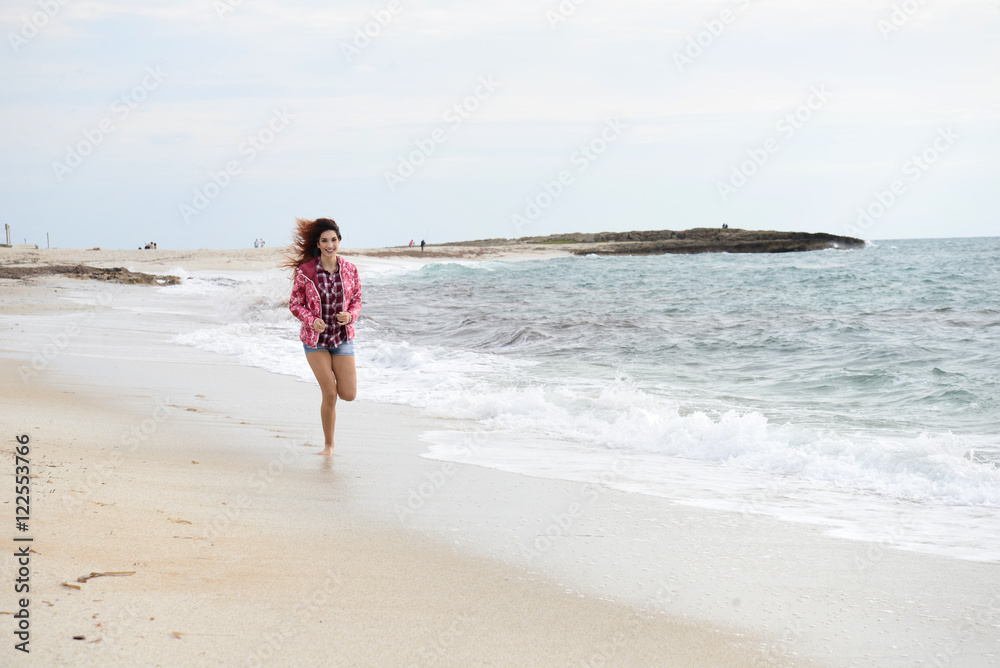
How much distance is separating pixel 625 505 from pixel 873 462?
250 cm

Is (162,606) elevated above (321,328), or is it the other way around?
(321,328)

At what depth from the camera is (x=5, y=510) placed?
12.2 feet

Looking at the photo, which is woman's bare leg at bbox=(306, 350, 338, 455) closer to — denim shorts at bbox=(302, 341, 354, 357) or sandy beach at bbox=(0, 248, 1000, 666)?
denim shorts at bbox=(302, 341, 354, 357)

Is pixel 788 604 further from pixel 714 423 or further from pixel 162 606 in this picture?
pixel 714 423

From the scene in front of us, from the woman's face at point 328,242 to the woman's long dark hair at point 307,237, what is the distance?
36mm

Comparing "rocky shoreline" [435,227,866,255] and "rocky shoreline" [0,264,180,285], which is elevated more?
"rocky shoreline" [435,227,866,255]

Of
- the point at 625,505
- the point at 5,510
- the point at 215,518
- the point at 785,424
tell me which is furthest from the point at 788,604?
the point at 785,424

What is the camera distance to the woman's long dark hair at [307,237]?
5898 millimetres

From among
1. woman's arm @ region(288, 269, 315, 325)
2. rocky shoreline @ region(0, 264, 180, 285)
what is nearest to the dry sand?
woman's arm @ region(288, 269, 315, 325)

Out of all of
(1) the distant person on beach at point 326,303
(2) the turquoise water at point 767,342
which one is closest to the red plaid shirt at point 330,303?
(1) the distant person on beach at point 326,303

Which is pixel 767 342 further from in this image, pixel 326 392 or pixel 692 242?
pixel 692 242

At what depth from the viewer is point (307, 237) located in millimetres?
5969

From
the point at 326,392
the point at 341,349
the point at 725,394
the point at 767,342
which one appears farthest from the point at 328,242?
the point at 767,342

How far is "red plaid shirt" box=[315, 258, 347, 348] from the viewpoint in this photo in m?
5.93
